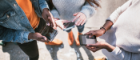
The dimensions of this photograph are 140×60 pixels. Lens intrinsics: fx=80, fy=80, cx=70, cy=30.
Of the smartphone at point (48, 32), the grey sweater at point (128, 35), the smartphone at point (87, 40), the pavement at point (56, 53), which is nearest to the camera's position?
the grey sweater at point (128, 35)

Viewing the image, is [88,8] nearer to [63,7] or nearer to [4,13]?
[63,7]

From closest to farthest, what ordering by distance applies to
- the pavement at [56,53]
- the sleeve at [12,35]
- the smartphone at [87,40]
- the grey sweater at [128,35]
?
Answer: the grey sweater at [128,35]
the sleeve at [12,35]
the smartphone at [87,40]
the pavement at [56,53]

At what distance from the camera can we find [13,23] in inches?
30.5

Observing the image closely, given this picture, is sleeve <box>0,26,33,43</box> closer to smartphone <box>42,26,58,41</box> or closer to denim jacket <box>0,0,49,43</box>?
denim jacket <box>0,0,49,43</box>

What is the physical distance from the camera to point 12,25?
0.79 meters

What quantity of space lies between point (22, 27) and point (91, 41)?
779 millimetres

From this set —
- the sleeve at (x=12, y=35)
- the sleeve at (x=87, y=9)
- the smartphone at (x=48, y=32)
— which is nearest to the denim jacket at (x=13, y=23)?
the sleeve at (x=12, y=35)

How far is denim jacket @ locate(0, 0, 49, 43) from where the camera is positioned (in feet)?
2.26

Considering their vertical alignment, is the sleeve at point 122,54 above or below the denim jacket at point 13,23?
below

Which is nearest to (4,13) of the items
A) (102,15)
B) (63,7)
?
(63,7)

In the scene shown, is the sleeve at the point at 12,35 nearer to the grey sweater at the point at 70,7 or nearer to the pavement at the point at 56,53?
the grey sweater at the point at 70,7

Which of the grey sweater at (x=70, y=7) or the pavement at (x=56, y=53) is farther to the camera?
the pavement at (x=56, y=53)

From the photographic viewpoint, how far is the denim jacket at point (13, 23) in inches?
27.1

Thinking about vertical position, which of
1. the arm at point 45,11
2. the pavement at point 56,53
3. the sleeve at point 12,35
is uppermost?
the arm at point 45,11
